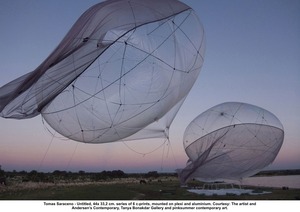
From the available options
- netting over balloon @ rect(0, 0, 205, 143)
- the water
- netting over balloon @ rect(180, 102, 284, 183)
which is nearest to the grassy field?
netting over balloon @ rect(180, 102, 284, 183)

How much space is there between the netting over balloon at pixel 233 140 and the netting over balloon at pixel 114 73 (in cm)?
438

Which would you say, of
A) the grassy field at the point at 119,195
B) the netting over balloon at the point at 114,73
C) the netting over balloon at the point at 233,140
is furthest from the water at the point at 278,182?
the netting over balloon at the point at 114,73

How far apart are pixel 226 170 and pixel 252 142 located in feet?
5.09

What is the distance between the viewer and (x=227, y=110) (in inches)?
548

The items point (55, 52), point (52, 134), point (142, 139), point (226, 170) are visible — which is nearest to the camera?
point (55, 52)

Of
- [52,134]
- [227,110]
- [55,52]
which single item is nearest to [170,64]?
[55,52]

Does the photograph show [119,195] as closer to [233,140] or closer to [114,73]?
[233,140]

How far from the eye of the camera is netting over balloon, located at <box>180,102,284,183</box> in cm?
1249

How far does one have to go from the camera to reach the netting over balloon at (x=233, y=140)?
12.5m

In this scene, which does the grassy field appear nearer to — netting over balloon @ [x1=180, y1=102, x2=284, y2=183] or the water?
netting over balloon @ [x1=180, y1=102, x2=284, y2=183]

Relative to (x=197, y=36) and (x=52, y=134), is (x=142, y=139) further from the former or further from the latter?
(x=197, y=36)

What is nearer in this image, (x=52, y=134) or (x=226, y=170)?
(x=52, y=134)

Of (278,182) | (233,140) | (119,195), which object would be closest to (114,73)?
(119,195)

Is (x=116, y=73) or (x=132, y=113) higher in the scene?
(x=116, y=73)
